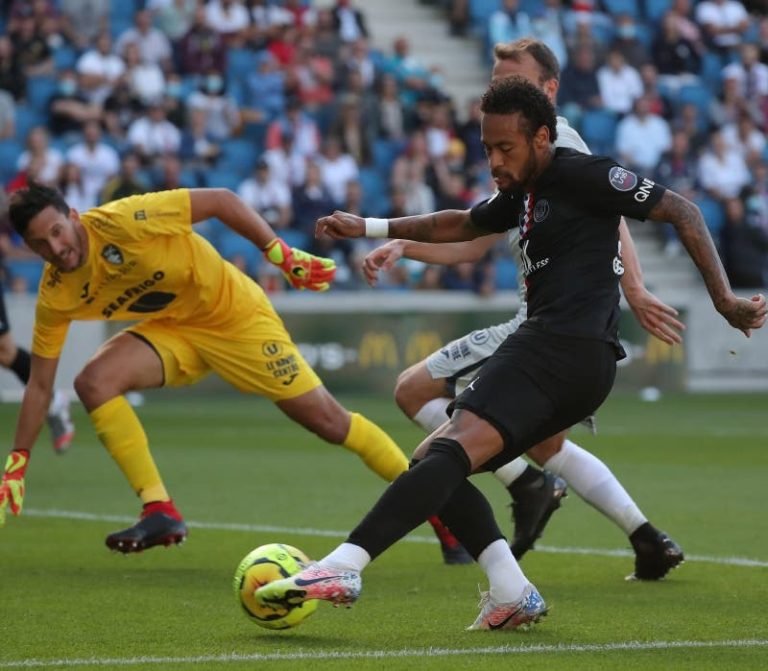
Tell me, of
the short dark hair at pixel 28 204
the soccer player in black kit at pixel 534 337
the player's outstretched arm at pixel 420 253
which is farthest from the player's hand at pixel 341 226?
the short dark hair at pixel 28 204

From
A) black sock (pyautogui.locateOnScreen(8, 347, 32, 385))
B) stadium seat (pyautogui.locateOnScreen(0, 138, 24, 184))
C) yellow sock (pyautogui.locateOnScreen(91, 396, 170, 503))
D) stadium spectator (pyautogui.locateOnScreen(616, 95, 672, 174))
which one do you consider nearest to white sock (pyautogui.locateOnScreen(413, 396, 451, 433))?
yellow sock (pyautogui.locateOnScreen(91, 396, 170, 503))

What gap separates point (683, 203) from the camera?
5.77m

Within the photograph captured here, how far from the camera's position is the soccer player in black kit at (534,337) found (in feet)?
18.3

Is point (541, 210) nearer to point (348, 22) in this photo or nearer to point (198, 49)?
point (198, 49)

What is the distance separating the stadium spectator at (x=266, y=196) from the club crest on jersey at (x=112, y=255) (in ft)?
43.3

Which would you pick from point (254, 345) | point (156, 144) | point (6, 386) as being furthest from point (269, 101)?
point (254, 345)

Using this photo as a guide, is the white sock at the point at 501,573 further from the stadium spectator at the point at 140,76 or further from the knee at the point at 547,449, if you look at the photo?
the stadium spectator at the point at 140,76

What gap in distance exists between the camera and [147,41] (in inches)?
877

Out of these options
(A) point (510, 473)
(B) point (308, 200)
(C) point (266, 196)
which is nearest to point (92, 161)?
(C) point (266, 196)

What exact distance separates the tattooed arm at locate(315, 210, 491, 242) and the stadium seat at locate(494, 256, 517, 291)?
1563cm

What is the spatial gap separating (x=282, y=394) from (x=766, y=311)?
3099 millimetres

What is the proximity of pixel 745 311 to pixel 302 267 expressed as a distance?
2.56 m

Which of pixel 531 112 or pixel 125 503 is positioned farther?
pixel 125 503

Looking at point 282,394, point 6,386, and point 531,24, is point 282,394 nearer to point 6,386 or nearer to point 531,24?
point 6,386
